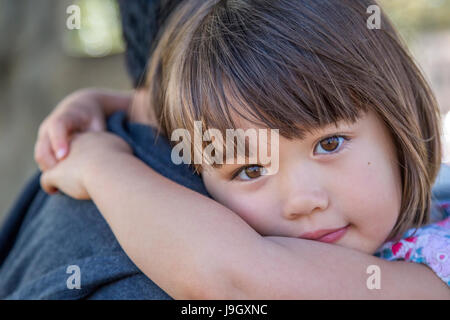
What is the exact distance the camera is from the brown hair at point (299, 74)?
1.07 meters

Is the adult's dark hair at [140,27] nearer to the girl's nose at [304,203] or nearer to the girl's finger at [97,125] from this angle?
the girl's finger at [97,125]

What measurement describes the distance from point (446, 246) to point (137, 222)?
2.14 ft

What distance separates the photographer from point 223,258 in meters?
0.88

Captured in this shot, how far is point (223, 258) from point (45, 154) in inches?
30.9

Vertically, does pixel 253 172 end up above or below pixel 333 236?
above

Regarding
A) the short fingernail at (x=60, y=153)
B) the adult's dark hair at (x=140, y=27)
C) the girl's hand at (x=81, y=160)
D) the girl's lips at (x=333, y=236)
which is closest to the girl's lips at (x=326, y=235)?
the girl's lips at (x=333, y=236)

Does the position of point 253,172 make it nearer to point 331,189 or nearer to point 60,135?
point 331,189

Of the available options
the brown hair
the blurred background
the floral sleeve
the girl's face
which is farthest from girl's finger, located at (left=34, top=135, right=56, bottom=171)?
the blurred background

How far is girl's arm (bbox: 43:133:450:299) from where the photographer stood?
875mm

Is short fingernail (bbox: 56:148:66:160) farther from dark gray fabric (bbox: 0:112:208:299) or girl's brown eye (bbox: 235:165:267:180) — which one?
girl's brown eye (bbox: 235:165:267:180)

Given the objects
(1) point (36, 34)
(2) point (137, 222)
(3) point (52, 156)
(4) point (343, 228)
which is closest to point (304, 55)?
(4) point (343, 228)

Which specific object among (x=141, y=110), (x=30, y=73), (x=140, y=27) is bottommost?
(x=141, y=110)

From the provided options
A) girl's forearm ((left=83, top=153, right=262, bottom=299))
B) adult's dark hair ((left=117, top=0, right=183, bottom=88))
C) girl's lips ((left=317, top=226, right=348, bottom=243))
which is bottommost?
girl's lips ((left=317, top=226, right=348, bottom=243))

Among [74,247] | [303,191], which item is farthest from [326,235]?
[74,247]
